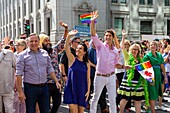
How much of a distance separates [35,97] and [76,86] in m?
0.90

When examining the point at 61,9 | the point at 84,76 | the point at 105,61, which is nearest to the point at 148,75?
the point at 105,61

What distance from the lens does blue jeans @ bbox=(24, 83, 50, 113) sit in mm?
5781

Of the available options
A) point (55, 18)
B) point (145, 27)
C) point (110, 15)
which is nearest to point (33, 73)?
point (55, 18)

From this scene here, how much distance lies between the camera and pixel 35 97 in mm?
5824

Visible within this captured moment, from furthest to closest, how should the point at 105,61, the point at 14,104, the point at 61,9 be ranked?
the point at 61,9 < the point at 14,104 < the point at 105,61

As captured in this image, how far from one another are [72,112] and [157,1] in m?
34.7

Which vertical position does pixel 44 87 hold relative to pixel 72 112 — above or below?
above

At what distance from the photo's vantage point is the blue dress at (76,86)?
6.30 metres

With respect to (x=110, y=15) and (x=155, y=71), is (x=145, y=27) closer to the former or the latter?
(x=110, y=15)

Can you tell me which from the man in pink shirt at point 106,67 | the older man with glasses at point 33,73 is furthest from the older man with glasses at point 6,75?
the man in pink shirt at point 106,67

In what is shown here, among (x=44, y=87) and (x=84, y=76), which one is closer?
(x=44, y=87)

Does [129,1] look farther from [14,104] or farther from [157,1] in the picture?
[14,104]

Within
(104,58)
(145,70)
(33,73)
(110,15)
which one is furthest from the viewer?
(110,15)

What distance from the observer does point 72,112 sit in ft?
20.7
